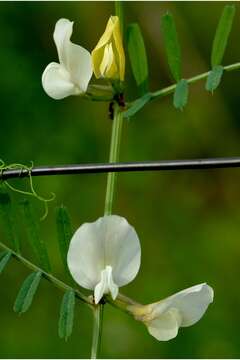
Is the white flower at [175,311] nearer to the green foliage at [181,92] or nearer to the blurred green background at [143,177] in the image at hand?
the green foliage at [181,92]

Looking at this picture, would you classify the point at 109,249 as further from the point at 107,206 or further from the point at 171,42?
the point at 171,42

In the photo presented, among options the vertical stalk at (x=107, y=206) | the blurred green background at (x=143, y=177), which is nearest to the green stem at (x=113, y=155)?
the vertical stalk at (x=107, y=206)

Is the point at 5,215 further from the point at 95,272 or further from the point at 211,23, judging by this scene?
the point at 211,23

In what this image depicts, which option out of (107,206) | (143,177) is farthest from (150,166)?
(143,177)

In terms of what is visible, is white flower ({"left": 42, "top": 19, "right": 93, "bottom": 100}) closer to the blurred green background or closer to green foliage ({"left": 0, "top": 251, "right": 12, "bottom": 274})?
green foliage ({"left": 0, "top": 251, "right": 12, "bottom": 274})

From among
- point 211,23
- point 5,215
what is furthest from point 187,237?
point 5,215

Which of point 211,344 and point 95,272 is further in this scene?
point 211,344
